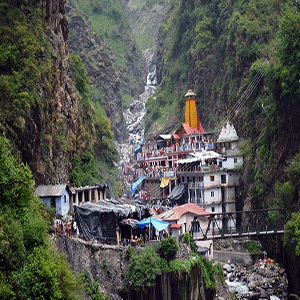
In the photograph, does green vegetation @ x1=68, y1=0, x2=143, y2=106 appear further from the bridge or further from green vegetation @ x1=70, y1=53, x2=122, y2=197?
the bridge

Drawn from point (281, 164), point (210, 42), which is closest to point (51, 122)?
point (281, 164)

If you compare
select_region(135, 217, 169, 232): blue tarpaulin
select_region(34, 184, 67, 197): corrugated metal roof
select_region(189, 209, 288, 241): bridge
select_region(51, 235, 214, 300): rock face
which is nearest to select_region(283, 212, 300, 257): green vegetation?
select_region(189, 209, 288, 241): bridge

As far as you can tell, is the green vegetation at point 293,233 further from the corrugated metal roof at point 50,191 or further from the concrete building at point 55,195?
the corrugated metal roof at point 50,191

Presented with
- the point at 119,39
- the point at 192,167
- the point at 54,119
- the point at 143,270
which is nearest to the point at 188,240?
the point at 143,270

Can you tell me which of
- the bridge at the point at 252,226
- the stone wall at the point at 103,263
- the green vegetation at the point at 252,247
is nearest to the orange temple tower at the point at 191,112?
the green vegetation at the point at 252,247

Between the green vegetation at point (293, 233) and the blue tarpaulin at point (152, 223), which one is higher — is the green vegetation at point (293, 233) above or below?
below

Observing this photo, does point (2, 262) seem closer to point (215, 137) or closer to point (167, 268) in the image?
point (167, 268)
